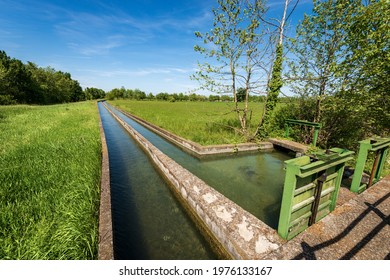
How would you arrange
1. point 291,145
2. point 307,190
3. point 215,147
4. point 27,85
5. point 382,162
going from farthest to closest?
point 27,85 → point 291,145 → point 215,147 → point 382,162 → point 307,190

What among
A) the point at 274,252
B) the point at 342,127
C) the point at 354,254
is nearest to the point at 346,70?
the point at 342,127

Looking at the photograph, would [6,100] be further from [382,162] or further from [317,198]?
[382,162]

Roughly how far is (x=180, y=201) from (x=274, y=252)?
2.62 metres

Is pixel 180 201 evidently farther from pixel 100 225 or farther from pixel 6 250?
pixel 6 250

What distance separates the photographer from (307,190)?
106 inches

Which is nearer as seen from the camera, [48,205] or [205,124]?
[48,205]

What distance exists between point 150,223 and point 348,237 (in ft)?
11.1

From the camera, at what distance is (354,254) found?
88.0 inches

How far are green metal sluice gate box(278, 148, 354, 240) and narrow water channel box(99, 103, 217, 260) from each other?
1.44 meters

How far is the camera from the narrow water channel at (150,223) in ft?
10.0

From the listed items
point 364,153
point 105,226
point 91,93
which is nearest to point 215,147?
point 364,153

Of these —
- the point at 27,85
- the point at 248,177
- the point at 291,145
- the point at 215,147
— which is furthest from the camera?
the point at 27,85

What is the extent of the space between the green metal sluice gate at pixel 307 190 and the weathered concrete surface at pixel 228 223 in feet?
1.01

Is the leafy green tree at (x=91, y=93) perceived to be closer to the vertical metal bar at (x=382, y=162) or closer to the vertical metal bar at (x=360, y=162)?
the vertical metal bar at (x=360, y=162)
